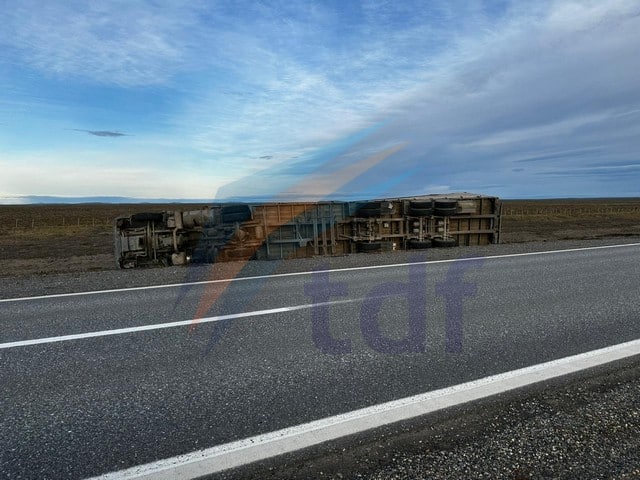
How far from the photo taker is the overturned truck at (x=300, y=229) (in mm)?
11680

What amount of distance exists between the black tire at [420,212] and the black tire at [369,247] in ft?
6.10

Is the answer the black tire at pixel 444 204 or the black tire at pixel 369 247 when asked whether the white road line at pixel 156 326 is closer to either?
the black tire at pixel 369 247

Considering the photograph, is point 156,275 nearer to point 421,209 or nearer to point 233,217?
point 233,217

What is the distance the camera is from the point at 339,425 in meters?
2.74

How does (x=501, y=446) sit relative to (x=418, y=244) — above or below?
below

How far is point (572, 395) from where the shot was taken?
10.1 feet

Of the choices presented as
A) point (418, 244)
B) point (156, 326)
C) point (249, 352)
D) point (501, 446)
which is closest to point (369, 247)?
point (418, 244)

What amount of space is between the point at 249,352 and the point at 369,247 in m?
9.72

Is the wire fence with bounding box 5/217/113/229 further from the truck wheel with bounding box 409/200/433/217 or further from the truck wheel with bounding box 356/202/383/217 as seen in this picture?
the truck wheel with bounding box 409/200/433/217

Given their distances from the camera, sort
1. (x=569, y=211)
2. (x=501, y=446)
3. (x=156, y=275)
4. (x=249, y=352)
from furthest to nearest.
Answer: (x=569, y=211), (x=156, y=275), (x=249, y=352), (x=501, y=446)

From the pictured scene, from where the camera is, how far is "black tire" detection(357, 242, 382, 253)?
44.0 feet

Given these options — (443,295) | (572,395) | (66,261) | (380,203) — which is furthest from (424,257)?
(66,261)

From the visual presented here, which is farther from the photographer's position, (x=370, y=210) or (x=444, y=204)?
(x=444, y=204)

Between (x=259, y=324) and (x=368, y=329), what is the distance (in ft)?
4.51
